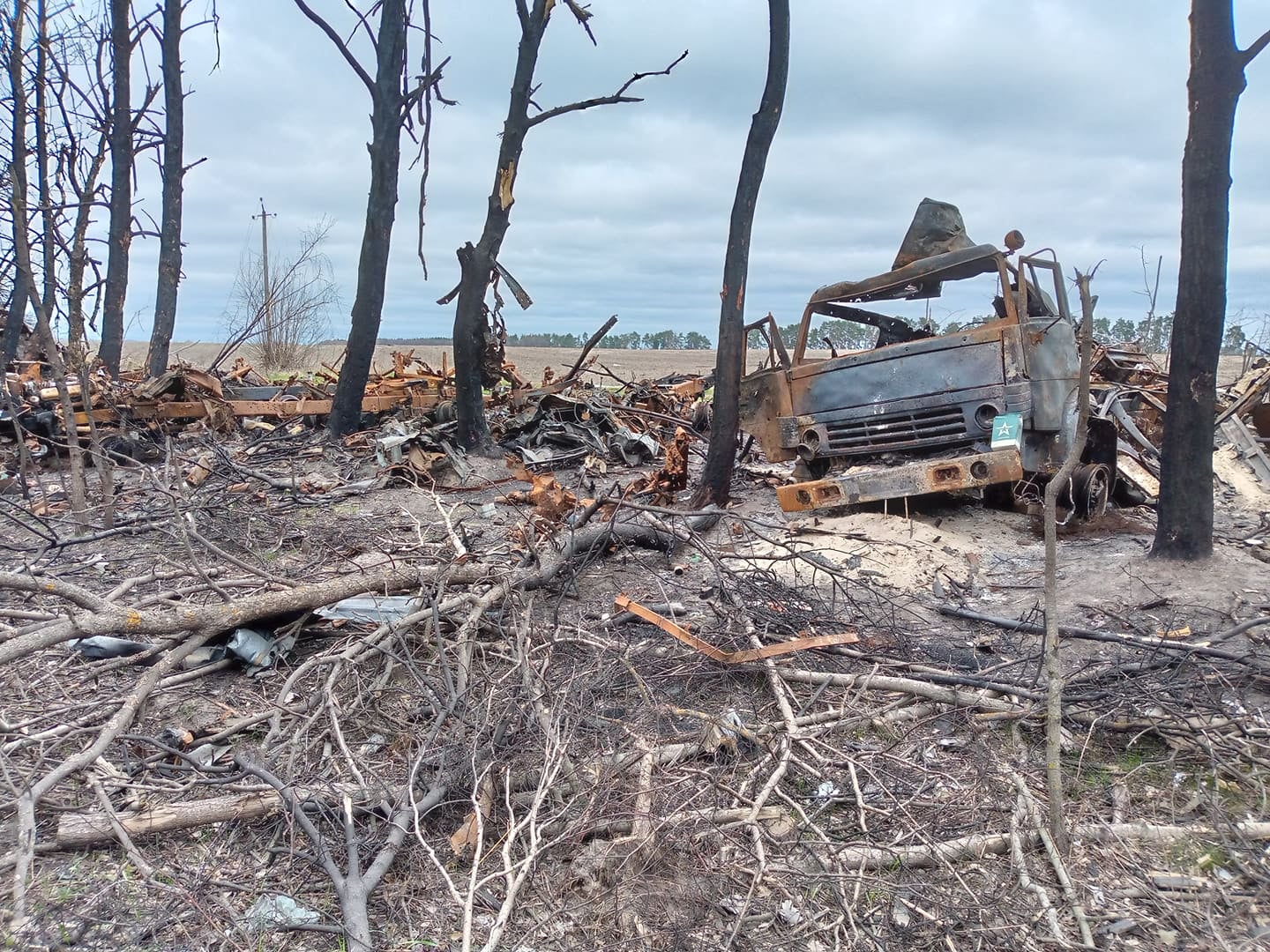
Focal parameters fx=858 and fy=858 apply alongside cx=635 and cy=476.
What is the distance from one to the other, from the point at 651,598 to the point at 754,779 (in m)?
2.31

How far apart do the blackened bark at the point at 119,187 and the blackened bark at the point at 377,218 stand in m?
5.39

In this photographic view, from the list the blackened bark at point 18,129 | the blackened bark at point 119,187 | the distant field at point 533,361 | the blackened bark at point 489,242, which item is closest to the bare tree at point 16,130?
the blackened bark at point 18,129

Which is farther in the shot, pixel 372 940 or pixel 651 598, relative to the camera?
pixel 651 598

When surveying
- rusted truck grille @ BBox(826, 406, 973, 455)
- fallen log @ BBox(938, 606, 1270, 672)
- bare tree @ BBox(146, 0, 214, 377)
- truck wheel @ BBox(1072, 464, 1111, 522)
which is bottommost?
fallen log @ BBox(938, 606, 1270, 672)

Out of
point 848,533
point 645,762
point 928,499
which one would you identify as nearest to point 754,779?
point 645,762

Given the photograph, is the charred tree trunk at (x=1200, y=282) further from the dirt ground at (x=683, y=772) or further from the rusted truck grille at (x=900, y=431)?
the rusted truck grille at (x=900, y=431)

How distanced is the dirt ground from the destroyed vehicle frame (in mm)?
1818

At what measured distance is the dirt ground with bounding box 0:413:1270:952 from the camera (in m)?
2.56

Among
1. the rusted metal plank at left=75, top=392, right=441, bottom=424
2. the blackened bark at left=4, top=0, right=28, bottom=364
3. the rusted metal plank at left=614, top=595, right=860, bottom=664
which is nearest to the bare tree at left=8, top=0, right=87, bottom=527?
the blackened bark at left=4, top=0, right=28, bottom=364

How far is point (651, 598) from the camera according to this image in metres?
5.47

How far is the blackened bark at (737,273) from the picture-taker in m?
8.21

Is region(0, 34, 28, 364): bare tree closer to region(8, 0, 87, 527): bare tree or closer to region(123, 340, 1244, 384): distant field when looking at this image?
region(8, 0, 87, 527): bare tree

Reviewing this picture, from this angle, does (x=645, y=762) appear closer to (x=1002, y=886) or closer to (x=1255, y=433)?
(x=1002, y=886)

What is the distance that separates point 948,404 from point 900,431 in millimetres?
460
